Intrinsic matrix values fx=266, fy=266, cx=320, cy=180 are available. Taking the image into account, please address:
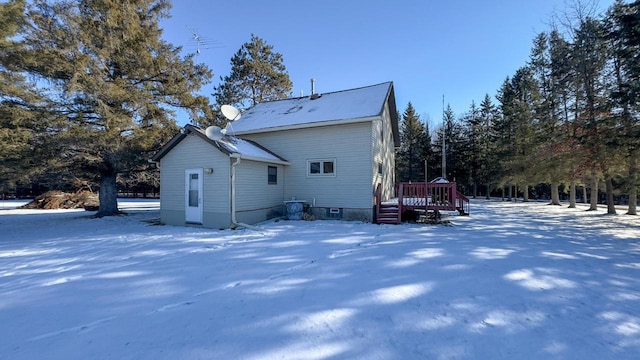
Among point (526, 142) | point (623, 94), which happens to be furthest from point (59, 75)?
point (526, 142)

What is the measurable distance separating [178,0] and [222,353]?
16298mm

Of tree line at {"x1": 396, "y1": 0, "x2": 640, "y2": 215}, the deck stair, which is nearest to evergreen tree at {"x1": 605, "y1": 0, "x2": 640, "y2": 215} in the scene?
tree line at {"x1": 396, "y1": 0, "x2": 640, "y2": 215}

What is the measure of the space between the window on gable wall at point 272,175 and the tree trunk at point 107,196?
8.33m

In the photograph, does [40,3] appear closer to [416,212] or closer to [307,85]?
[307,85]

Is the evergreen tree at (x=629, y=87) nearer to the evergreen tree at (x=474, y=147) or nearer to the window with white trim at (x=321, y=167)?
the window with white trim at (x=321, y=167)

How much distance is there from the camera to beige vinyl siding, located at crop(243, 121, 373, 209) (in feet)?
36.0

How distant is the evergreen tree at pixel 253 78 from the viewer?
914 inches

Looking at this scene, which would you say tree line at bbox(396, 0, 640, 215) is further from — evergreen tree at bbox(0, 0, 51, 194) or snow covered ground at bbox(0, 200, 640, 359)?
evergreen tree at bbox(0, 0, 51, 194)

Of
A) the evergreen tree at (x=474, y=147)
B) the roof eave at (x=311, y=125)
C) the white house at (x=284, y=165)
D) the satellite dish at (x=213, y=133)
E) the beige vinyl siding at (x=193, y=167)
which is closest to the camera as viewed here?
the satellite dish at (x=213, y=133)

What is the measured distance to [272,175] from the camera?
465 inches

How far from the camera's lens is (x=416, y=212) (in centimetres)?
1145

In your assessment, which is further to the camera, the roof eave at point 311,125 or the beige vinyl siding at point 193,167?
the roof eave at point 311,125

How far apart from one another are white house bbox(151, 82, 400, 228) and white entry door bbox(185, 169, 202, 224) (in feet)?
0.12

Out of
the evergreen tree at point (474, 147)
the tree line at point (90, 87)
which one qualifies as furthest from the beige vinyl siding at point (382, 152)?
the evergreen tree at point (474, 147)
